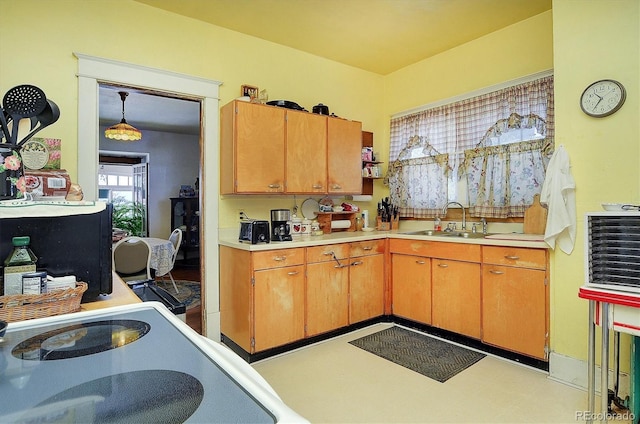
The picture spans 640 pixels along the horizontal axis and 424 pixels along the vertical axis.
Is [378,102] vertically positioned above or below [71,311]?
above

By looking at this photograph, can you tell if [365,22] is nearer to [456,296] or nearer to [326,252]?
[326,252]

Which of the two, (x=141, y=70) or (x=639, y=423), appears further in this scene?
(x=141, y=70)

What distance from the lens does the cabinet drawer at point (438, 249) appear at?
302 cm

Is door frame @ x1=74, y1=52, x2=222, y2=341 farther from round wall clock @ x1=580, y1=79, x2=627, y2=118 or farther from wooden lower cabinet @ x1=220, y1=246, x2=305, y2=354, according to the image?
round wall clock @ x1=580, y1=79, x2=627, y2=118

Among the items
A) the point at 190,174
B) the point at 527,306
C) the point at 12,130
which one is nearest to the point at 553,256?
the point at 527,306

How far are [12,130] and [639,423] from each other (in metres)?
3.12

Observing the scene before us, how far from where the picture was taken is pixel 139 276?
4.22 metres

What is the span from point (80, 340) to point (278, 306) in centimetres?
207

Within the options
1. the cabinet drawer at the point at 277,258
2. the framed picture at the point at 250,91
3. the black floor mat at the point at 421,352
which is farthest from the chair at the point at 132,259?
the black floor mat at the point at 421,352

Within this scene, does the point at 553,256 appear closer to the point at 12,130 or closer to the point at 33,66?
the point at 12,130

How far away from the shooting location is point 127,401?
0.64 m

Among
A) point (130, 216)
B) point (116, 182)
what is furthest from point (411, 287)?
point (116, 182)

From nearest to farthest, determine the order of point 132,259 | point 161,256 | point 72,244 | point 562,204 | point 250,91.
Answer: point 72,244 < point 562,204 < point 250,91 < point 132,259 < point 161,256

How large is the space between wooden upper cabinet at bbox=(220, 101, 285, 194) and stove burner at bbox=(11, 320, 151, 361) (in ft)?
6.63
